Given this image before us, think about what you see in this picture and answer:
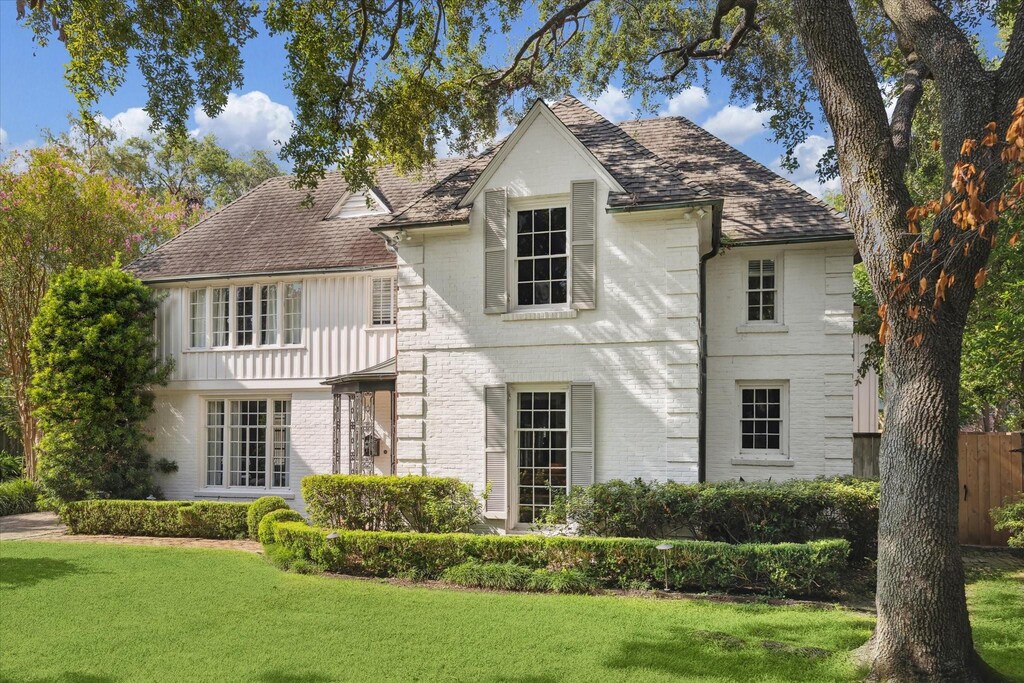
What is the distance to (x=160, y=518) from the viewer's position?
15812mm

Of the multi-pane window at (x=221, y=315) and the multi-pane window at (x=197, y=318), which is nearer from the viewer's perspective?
the multi-pane window at (x=221, y=315)

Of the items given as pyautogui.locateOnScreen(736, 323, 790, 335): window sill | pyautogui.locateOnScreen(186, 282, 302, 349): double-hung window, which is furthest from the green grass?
pyautogui.locateOnScreen(186, 282, 302, 349): double-hung window

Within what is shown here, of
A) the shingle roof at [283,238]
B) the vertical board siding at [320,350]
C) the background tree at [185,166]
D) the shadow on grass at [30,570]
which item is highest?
the background tree at [185,166]

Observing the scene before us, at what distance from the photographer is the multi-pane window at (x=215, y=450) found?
18.5 meters

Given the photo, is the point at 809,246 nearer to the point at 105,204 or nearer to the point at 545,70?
the point at 545,70

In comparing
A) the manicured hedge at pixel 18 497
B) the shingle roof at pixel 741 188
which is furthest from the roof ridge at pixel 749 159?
the manicured hedge at pixel 18 497

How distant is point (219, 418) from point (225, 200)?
24377mm

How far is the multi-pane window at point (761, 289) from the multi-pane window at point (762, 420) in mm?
1460

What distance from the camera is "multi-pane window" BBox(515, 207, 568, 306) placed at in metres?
13.8

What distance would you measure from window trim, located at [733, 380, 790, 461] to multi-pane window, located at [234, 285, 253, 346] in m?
11.3

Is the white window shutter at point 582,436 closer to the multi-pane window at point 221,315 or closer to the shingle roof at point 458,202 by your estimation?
the shingle roof at point 458,202

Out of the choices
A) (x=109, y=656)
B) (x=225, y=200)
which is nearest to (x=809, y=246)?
(x=109, y=656)

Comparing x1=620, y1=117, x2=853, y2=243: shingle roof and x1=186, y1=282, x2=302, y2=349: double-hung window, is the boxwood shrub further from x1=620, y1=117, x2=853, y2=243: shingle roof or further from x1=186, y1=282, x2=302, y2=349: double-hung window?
x1=620, y1=117, x2=853, y2=243: shingle roof

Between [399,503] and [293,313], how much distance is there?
6673 millimetres
